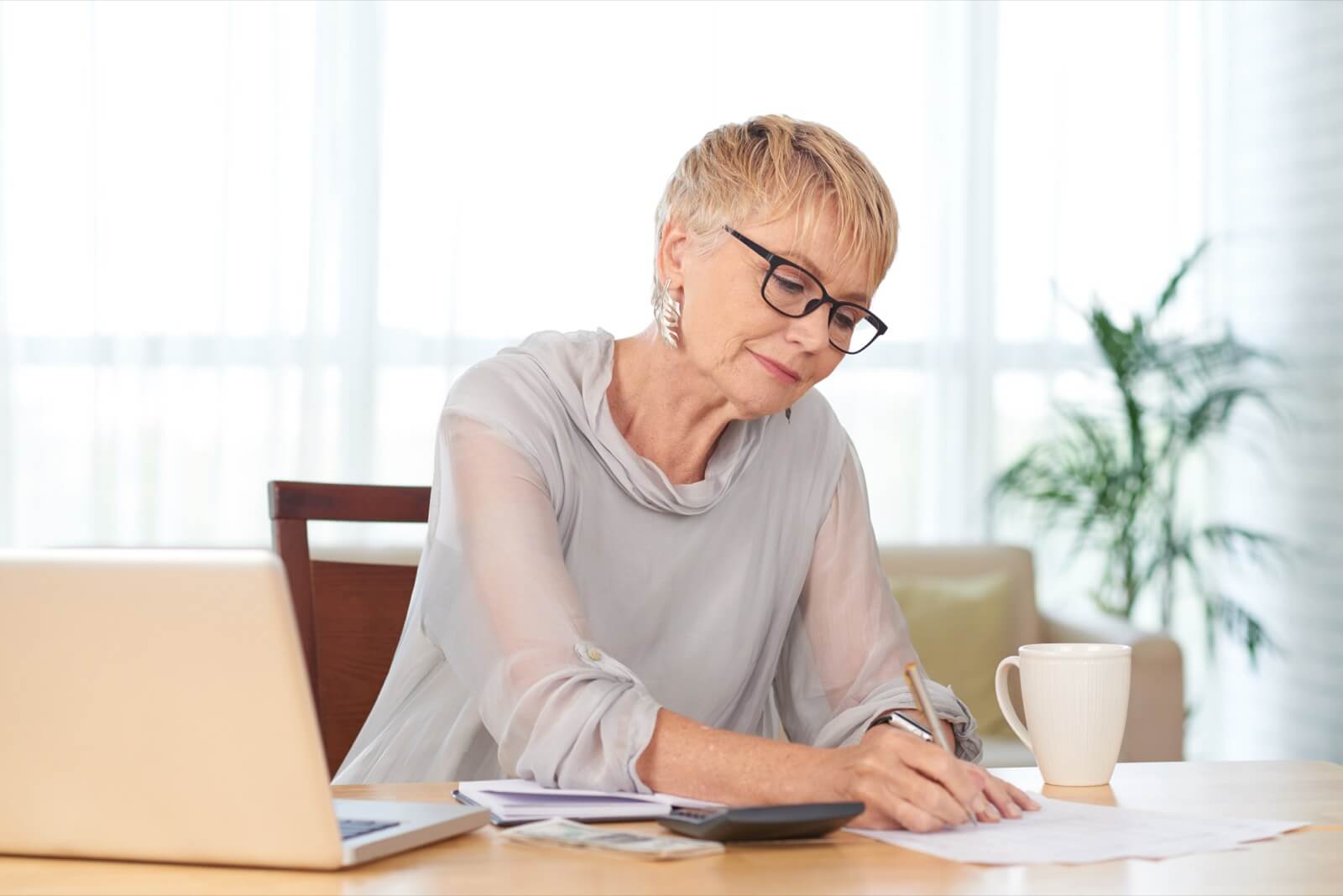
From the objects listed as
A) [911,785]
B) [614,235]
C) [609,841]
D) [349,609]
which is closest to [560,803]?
[609,841]

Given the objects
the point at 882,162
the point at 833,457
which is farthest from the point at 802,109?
the point at 833,457

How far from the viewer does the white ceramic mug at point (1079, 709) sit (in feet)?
3.87

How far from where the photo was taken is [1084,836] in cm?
96

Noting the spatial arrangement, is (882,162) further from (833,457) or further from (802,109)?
(833,457)

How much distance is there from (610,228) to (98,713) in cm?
292

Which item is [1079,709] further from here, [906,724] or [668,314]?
[668,314]

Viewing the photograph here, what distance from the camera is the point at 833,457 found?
1642 millimetres

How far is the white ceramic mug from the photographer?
3.87 feet

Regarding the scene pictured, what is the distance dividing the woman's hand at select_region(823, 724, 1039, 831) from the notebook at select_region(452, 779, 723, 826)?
0.11 m

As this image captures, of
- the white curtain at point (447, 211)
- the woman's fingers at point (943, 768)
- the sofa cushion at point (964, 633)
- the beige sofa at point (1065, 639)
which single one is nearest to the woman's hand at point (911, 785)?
the woman's fingers at point (943, 768)

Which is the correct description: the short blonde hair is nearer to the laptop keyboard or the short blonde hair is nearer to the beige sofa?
the laptop keyboard

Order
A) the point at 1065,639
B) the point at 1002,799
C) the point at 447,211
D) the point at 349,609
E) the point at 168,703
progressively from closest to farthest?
the point at 168,703, the point at 1002,799, the point at 349,609, the point at 1065,639, the point at 447,211

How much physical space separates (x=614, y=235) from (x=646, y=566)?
2220mm

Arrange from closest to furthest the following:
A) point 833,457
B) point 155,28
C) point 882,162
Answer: point 833,457
point 155,28
point 882,162
